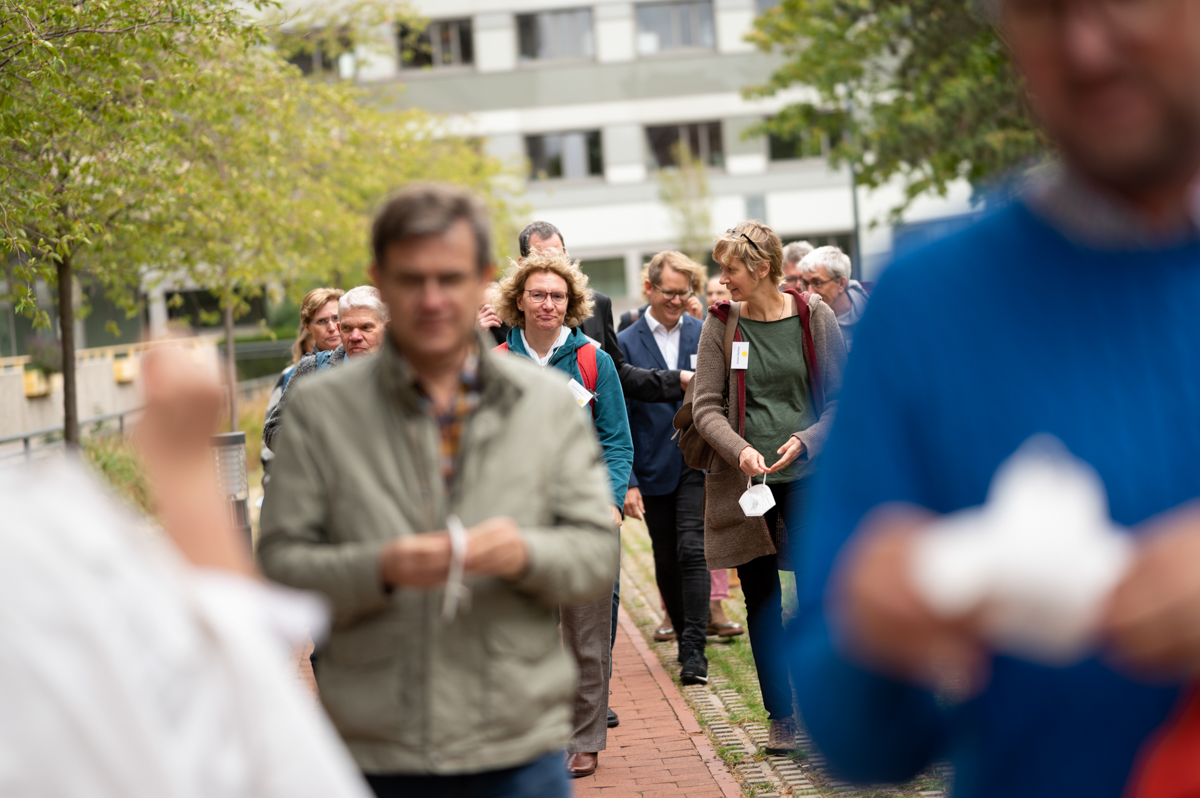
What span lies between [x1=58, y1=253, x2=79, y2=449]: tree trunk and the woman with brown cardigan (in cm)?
866

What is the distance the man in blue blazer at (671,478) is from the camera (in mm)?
7594

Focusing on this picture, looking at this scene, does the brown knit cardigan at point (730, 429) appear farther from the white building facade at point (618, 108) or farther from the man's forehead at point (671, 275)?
the white building facade at point (618, 108)

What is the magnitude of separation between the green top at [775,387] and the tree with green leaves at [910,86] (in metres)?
14.1

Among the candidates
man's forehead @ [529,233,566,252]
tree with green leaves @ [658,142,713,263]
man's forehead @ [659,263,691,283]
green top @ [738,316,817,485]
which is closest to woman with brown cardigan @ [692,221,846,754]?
green top @ [738,316,817,485]

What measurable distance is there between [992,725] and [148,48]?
10143mm

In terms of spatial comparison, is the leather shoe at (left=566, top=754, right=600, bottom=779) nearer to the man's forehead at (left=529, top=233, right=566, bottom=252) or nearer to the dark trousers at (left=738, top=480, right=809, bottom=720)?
the dark trousers at (left=738, top=480, right=809, bottom=720)

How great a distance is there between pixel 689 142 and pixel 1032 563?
1738 inches

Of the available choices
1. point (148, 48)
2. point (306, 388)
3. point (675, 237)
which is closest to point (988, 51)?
point (148, 48)

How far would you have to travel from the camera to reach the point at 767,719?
652 centimetres

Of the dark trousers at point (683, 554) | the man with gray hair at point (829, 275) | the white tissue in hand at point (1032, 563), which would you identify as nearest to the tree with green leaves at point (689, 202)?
the man with gray hair at point (829, 275)

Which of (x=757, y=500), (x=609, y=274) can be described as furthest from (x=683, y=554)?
(x=609, y=274)

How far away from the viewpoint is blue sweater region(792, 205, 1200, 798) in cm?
121

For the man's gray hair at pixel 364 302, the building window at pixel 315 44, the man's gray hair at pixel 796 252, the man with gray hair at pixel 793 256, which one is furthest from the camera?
the building window at pixel 315 44

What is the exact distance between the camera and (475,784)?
2.59 meters
